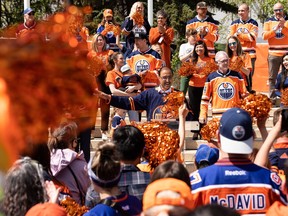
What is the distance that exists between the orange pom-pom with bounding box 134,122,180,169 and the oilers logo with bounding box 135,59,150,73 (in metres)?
5.54

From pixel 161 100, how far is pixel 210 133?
7.68 feet

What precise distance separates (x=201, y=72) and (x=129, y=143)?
6.32 meters

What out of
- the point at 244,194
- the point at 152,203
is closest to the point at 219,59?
the point at 244,194

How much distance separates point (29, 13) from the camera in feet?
41.5

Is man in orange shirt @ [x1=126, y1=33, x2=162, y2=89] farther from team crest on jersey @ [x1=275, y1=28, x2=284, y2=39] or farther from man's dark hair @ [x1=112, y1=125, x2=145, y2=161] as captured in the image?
man's dark hair @ [x1=112, y1=125, x2=145, y2=161]

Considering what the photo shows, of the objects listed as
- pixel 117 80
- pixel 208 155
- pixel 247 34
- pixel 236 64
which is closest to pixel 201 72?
pixel 236 64

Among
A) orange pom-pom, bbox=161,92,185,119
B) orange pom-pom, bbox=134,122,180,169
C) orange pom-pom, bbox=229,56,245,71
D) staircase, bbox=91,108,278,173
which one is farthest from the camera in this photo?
orange pom-pom, bbox=229,56,245,71

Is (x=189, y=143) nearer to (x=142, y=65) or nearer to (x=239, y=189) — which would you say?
(x=142, y=65)

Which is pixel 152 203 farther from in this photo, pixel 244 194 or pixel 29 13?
pixel 29 13

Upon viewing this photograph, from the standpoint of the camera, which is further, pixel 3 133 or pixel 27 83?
pixel 27 83

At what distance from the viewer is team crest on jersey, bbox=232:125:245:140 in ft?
14.7

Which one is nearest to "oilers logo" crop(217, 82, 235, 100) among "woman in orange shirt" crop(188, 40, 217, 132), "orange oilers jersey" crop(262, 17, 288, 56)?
"woman in orange shirt" crop(188, 40, 217, 132)

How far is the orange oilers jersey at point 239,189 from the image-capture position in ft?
14.5

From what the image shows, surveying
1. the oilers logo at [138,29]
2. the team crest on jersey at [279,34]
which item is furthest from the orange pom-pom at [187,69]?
the team crest on jersey at [279,34]
